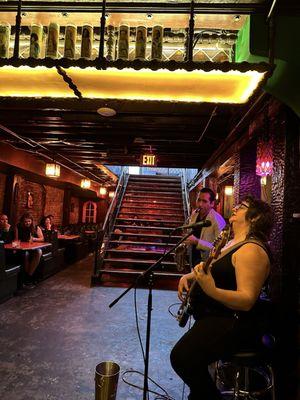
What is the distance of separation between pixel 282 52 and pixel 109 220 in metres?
7.95

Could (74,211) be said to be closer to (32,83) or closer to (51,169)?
(51,169)

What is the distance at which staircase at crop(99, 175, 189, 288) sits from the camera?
8555mm

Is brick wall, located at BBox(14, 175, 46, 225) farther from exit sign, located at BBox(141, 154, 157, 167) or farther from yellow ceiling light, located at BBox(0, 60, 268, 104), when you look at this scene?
yellow ceiling light, located at BBox(0, 60, 268, 104)

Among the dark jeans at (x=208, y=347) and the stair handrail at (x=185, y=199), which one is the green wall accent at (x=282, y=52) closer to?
the dark jeans at (x=208, y=347)

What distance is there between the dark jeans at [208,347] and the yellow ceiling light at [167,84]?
2.08 metres

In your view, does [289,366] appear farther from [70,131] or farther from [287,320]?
[70,131]

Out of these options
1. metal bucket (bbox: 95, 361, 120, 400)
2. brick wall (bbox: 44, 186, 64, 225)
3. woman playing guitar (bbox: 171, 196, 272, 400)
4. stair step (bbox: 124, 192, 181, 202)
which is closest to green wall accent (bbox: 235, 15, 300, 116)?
woman playing guitar (bbox: 171, 196, 272, 400)

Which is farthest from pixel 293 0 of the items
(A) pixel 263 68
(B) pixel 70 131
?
(B) pixel 70 131

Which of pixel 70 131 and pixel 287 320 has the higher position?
pixel 70 131

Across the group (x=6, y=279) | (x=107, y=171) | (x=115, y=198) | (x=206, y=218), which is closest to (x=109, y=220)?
(x=115, y=198)

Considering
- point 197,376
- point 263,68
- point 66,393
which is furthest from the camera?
point 66,393

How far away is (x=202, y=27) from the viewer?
320 cm

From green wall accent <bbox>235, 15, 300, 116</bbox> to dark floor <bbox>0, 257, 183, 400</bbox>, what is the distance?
333 centimetres

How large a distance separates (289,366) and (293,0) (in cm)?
348
